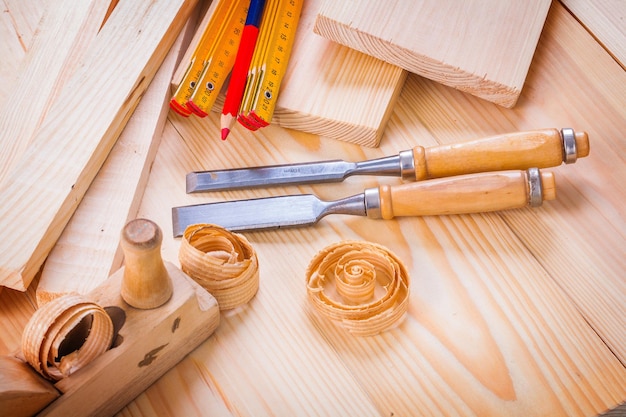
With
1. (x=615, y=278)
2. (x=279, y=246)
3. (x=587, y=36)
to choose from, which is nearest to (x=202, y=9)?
(x=279, y=246)

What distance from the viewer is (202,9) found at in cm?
138

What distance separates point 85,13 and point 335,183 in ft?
1.85

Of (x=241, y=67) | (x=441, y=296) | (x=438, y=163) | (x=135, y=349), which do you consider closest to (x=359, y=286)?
(x=441, y=296)

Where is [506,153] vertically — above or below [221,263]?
above

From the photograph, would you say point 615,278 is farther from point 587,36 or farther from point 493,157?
point 587,36

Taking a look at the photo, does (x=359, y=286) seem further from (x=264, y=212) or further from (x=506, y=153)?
(x=506, y=153)

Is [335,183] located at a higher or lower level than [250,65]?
lower

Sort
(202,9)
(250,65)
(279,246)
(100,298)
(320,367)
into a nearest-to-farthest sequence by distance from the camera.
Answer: (100,298) → (320,367) → (279,246) → (250,65) → (202,9)

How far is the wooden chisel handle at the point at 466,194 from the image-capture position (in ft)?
3.56

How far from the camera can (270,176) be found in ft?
3.92

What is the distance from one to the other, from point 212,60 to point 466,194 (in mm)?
501

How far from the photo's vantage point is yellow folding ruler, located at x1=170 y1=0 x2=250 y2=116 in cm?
122

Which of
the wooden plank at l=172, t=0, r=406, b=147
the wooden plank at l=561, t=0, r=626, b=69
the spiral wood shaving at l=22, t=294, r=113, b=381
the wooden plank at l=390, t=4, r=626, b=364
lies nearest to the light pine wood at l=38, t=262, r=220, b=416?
the spiral wood shaving at l=22, t=294, r=113, b=381

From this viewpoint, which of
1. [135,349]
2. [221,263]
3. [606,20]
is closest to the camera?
[135,349]
